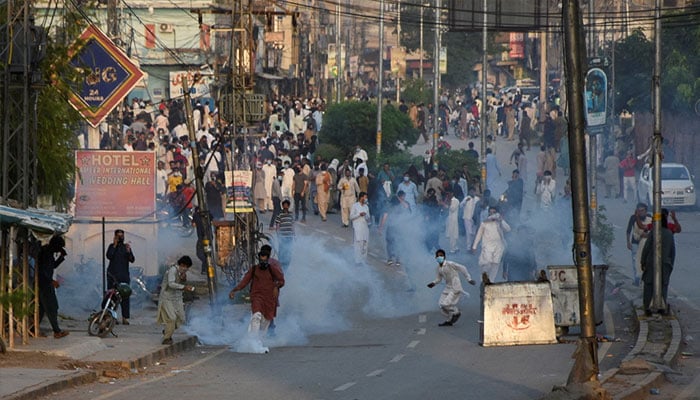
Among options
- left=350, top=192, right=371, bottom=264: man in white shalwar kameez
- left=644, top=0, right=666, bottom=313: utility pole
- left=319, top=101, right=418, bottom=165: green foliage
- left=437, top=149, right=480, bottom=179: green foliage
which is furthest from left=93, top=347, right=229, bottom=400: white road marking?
left=319, top=101, right=418, bottom=165: green foliage

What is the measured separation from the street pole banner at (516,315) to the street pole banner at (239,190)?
27.8 feet

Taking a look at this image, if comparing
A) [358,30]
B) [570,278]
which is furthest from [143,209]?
[358,30]

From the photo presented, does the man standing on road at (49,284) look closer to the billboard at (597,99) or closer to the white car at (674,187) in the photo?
the billboard at (597,99)

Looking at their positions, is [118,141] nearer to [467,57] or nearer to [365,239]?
[365,239]

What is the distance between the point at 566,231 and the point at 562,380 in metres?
13.1

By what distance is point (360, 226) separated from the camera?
3172 cm

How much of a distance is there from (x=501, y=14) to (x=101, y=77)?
14143mm

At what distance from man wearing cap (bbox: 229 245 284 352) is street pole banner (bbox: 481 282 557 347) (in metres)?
3.15

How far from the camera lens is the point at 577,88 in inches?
613

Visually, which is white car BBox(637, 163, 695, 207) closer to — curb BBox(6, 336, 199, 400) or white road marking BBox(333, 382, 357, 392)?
curb BBox(6, 336, 199, 400)

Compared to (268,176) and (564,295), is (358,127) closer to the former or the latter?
(268,176)

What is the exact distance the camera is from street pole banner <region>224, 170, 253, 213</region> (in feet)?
91.1

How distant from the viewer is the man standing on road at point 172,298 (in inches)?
815

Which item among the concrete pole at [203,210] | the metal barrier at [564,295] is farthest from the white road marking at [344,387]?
the concrete pole at [203,210]
